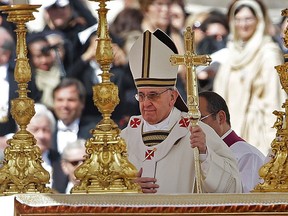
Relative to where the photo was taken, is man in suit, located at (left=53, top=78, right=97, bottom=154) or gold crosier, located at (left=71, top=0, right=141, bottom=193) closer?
gold crosier, located at (left=71, top=0, right=141, bottom=193)

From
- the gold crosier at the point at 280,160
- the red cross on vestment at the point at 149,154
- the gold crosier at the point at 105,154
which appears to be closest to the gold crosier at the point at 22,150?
the gold crosier at the point at 105,154

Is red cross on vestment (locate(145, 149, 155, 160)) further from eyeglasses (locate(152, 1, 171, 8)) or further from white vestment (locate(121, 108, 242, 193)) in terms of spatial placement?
eyeglasses (locate(152, 1, 171, 8))

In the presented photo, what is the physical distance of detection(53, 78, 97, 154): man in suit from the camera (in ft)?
52.6

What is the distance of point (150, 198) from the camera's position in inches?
352

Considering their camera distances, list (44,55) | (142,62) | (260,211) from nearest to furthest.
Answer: (260,211) < (142,62) < (44,55)

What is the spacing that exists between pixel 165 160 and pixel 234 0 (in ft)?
18.9

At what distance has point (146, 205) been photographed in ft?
29.3

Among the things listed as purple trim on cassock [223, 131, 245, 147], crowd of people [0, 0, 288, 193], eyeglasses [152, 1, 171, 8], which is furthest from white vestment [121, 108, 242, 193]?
eyeglasses [152, 1, 171, 8]

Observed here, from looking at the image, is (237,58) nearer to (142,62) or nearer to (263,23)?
(263,23)

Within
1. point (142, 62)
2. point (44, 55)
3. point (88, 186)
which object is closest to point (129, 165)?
point (88, 186)

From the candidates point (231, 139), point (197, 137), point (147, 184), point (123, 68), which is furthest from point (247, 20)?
point (197, 137)

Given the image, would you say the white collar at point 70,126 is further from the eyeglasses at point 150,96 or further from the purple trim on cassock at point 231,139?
the eyeglasses at point 150,96

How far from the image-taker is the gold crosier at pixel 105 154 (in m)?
9.30

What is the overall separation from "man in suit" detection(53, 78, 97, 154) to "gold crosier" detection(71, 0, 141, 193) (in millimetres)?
6597
